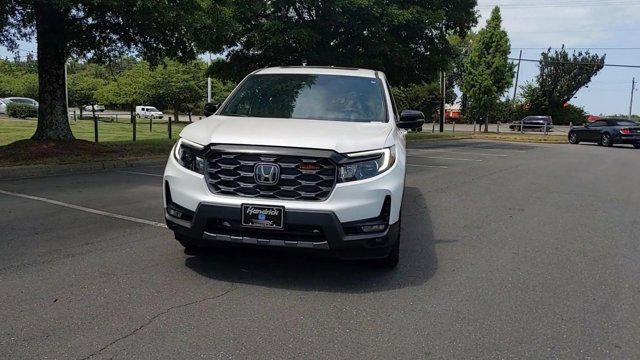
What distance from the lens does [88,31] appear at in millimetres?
13516

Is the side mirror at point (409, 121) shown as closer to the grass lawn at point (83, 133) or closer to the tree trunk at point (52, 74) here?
the tree trunk at point (52, 74)

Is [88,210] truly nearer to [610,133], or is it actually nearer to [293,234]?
[293,234]

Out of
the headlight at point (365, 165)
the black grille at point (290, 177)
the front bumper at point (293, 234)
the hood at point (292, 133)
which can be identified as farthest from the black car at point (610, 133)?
the black grille at point (290, 177)

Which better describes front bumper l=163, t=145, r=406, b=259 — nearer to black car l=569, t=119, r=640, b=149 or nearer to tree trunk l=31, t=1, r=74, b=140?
tree trunk l=31, t=1, r=74, b=140

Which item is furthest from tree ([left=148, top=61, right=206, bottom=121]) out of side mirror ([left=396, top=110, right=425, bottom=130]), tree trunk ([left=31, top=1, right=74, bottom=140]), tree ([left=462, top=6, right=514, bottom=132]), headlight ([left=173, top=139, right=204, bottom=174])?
headlight ([left=173, top=139, right=204, bottom=174])

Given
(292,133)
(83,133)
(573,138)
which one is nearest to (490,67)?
(573,138)

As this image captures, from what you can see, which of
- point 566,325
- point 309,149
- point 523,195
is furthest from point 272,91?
point 523,195

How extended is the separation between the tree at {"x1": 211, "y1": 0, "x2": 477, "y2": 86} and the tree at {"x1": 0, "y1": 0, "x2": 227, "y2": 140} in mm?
6218

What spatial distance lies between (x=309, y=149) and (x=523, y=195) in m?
6.81

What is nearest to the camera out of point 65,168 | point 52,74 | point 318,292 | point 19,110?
point 318,292

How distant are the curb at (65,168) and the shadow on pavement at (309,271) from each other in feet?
23.2

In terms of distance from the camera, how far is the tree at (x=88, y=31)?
38.7 feet

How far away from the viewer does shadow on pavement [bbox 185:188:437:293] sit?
15.0 ft

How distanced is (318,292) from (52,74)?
1151cm
